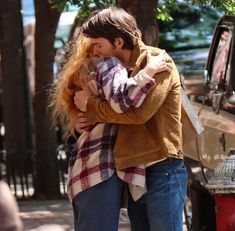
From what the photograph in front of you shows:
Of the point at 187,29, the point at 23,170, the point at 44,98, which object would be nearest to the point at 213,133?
the point at 44,98

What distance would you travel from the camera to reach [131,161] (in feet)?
12.1

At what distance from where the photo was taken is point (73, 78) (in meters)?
3.84

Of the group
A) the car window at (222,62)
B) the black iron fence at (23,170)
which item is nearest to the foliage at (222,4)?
the car window at (222,62)

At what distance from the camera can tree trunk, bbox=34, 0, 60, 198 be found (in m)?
9.55

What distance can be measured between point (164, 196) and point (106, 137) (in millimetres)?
405

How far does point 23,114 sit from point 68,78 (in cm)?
774

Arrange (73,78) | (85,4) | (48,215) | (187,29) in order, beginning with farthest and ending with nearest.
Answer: (187,29) < (48,215) < (85,4) < (73,78)

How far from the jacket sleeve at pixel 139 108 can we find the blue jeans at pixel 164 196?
0.90 feet

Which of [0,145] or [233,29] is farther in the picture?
[0,145]

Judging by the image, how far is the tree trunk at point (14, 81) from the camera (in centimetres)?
1029

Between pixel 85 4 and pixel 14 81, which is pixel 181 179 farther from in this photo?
pixel 14 81

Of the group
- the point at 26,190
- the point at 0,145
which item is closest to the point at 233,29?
the point at 26,190

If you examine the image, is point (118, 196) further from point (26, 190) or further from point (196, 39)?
point (196, 39)

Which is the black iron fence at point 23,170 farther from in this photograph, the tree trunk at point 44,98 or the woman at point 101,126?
the woman at point 101,126
